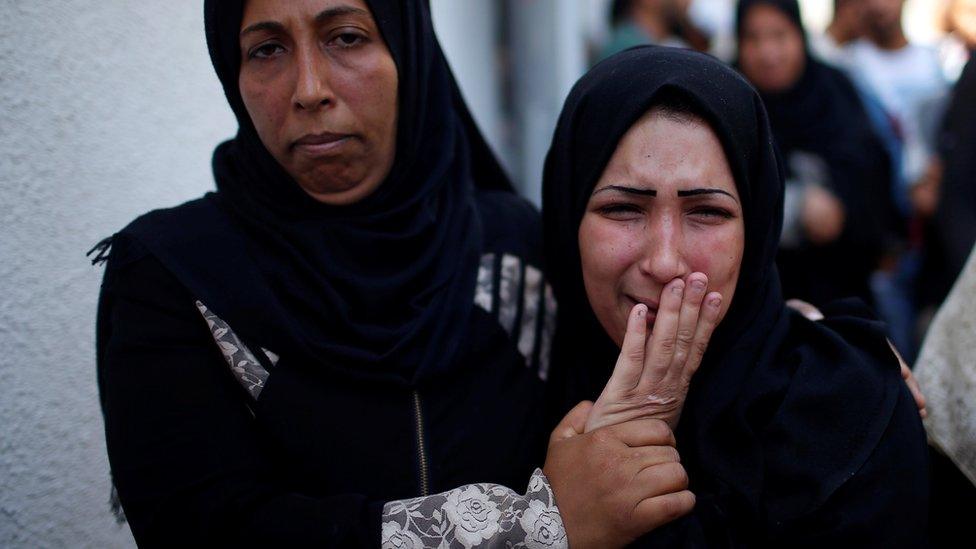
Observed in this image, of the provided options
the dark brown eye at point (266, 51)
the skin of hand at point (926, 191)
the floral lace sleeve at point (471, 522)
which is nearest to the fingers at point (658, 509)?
the floral lace sleeve at point (471, 522)

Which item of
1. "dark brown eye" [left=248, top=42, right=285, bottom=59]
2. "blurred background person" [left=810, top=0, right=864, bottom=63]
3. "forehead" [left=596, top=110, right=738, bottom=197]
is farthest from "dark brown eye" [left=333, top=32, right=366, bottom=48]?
"blurred background person" [left=810, top=0, right=864, bottom=63]

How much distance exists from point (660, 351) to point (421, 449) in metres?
0.49

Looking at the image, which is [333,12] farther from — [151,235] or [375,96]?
[151,235]

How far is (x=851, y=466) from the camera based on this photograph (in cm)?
152

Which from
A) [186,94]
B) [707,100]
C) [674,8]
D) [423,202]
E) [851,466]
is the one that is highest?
[674,8]

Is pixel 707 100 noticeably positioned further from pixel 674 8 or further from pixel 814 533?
pixel 674 8

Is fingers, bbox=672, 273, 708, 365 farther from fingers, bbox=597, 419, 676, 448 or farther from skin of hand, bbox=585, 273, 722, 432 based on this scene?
fingers, bbox=597, 419, 676, 448

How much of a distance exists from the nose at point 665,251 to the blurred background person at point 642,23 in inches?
130

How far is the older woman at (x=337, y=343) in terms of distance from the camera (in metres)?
1.50

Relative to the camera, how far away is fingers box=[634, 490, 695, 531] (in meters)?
1.47

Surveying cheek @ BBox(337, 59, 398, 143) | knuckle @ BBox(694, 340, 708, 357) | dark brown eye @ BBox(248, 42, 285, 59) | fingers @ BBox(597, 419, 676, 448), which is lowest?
fingers @ BBox(597, 419, 676, 448)

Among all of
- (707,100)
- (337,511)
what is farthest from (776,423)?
(337,511)

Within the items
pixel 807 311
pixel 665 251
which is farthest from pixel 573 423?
pixel 807 311

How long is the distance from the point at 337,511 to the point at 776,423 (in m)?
0.80
